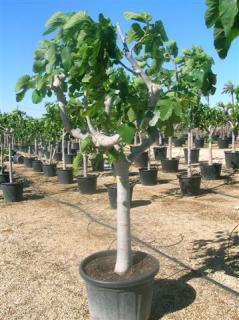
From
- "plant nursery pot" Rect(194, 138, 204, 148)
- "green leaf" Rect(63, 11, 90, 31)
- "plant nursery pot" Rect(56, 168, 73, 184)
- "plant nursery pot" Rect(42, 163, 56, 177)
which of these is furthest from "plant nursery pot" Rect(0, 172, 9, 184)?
"plant nursery pot" Rect(194, 138, 204, 148)

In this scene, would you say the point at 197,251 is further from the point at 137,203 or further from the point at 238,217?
the point at 137,203

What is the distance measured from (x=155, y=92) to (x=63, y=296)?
2299 mm

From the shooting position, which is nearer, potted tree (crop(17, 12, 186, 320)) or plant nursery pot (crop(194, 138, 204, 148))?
potted tree (crop(17, 12, 186, 320))

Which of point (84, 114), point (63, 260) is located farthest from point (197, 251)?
point (84, 114)

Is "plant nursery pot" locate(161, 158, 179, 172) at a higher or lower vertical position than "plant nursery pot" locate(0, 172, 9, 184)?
higher

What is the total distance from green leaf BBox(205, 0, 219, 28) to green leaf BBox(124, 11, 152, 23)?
1.61 meters

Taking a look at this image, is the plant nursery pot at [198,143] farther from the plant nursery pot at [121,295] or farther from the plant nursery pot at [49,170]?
the plant nursery pot at [121,295]

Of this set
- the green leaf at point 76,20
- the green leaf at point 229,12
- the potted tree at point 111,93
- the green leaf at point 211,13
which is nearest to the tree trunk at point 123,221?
the potted tree at point 111,93

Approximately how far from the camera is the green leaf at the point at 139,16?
3.04 metres

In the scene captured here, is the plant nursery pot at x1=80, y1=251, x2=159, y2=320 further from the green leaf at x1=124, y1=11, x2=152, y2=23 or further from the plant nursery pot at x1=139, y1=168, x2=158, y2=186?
the plant nursery pot at x1=139, y1=168, x2=158, y2=186

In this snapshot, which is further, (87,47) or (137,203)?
(137,203)

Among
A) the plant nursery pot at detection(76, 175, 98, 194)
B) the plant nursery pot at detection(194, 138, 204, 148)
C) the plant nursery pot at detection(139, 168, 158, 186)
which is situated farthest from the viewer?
the plant nursery pot at detection(194, 138, 204, 148)

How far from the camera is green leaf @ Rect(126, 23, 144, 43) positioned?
10.1ft

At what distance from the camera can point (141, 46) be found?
3289mm
